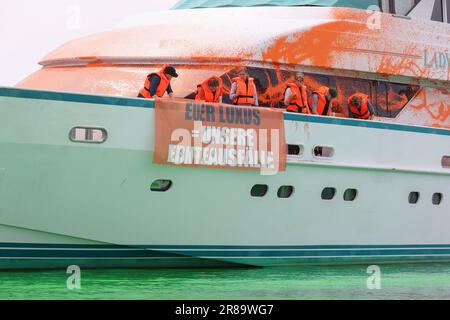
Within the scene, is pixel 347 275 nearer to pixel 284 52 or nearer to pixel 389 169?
pixel 389 169

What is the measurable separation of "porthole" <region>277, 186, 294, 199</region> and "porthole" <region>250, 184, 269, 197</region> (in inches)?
8.3

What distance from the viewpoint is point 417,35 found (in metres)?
15.9

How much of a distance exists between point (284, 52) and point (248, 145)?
1699 millimetres

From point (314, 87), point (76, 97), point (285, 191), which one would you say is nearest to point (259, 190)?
point (285, 191)

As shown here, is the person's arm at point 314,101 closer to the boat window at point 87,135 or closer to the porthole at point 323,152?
the porthole at point 323,152

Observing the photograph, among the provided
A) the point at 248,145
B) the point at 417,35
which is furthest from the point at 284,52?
the point at 417,35

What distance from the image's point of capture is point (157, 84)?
13078 mm

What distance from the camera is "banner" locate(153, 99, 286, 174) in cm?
1255

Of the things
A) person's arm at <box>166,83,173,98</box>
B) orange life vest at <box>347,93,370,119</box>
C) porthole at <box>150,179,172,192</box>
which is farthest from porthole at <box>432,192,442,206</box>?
porthole at <box>150,179,172,192</box>

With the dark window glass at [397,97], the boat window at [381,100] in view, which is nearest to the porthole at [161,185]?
the boat window at [381,100]

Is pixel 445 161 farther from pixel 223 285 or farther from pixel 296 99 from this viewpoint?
pixel 223 285

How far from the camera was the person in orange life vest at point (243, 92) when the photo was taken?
1338 centimetres

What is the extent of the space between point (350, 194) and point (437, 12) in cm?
408

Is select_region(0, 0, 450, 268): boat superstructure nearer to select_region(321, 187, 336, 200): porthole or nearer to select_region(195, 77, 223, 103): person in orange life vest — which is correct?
select_region(321, 187, 336, 200): porthole
